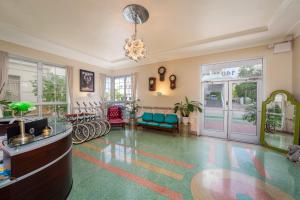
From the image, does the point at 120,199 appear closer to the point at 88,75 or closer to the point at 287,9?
the point at 287,9

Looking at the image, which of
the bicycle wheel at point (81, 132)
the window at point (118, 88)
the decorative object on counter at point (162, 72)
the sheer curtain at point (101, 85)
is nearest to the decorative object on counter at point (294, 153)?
the decorative object on counter at point (162, 72)

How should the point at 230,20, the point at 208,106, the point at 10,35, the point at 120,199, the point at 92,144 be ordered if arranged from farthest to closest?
the point at 208,106 < the point at 92,144 < the point at 10,35 < the point at 230,20 < the point at 120,199

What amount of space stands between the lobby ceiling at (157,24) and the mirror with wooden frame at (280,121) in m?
1.81

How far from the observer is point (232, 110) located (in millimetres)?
4609

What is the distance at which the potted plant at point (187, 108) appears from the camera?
497cm

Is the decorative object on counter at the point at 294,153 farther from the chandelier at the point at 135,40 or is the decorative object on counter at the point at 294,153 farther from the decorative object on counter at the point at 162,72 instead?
the decorative object on counter at the point at 162,72

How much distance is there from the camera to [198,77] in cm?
511

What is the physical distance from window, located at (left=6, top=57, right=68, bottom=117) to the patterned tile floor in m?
2.42

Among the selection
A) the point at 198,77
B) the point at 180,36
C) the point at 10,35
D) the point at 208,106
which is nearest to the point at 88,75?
the point at 10,35

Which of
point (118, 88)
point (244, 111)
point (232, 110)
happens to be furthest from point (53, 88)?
point (244, 111)

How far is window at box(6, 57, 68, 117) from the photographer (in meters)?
4.10

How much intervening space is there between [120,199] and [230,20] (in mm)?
4373

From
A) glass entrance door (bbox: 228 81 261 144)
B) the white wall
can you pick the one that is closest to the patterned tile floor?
glass entrance door (bbox: 228 81 261 144)

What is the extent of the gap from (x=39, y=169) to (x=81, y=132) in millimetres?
3342
